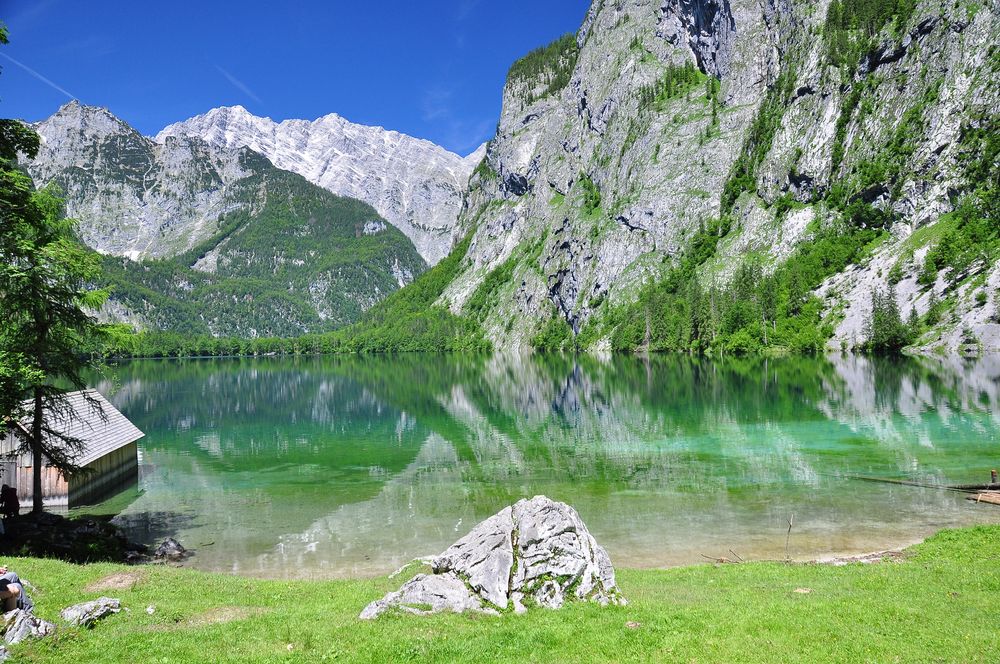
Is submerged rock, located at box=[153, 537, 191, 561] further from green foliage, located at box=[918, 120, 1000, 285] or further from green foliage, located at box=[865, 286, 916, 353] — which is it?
green foliage, located at box=[918, 120, 1000, 285]

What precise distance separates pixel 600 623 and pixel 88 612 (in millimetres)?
12013

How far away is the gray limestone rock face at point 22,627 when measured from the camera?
1227 cm

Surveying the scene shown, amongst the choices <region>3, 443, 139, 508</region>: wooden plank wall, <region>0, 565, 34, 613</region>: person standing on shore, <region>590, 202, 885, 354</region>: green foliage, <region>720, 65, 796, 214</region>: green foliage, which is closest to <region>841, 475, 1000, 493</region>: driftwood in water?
<region>0, 565, 34, 613</region>: person standing on shore

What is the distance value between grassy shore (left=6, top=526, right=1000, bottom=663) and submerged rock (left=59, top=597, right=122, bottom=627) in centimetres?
32

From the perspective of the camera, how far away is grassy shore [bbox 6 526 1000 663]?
12.4 metres

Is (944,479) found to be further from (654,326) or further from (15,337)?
(654,326)

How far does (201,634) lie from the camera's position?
554 inches

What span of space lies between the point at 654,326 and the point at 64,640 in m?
179

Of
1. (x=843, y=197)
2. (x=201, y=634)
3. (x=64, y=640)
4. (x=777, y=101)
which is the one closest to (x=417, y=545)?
(x=201, y=634)

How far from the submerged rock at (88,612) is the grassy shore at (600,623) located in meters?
0.32

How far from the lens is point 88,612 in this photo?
14.3m

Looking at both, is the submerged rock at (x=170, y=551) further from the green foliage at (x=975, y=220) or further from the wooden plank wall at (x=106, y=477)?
the green foliage at (x=975, y=220)

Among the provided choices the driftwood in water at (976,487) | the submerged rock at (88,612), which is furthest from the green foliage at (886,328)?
the submerged rock at (88,612)

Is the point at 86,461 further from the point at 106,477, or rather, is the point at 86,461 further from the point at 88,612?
the point at 88,612
